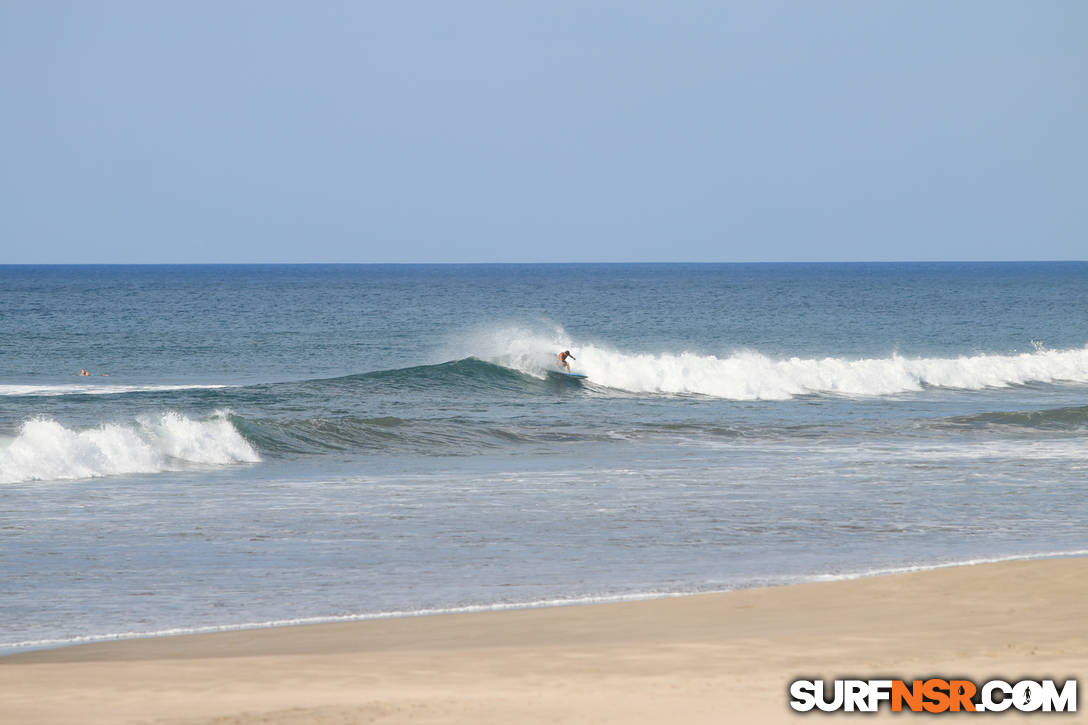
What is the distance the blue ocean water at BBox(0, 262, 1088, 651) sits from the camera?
11.1 m

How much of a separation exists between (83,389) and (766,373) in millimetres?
19057

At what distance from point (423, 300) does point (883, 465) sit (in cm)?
8034

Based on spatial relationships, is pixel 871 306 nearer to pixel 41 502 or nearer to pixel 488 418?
→ pixel 488 418

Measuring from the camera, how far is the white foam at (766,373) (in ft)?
114

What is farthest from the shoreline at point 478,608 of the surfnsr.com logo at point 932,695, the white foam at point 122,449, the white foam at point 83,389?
the white foam at point 83,389

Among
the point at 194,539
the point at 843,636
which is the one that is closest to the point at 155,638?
the point at 194,539

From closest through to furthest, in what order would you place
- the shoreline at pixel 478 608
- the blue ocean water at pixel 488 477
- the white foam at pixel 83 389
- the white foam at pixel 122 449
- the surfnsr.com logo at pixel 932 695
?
1. the surfnsr.com logo at pixel 932 695
2. the shoreline at pixel 478 608
3. the blue ocean water at pixel 488 477
4. the white foam at pixel 122 449
5. the white foam at pixel 83 389

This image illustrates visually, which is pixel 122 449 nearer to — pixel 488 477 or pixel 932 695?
pixel 488 477

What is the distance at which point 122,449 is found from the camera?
62.0ft

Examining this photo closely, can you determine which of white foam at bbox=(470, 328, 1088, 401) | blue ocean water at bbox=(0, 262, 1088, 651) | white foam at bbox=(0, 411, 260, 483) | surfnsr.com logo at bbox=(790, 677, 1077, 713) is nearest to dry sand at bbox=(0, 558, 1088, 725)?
surfnsr.com logo at bbox=(790, 677, 1077, 713)

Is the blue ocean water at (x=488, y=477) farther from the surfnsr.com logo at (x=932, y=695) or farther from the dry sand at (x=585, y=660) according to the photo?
the surfnsr.com logo at (x=932, y=695)

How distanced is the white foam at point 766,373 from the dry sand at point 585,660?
23228mm

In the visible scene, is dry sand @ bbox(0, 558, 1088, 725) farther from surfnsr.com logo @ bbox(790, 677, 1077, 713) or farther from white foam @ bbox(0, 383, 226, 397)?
white foam @ bbox(0, 383, 226, 397)

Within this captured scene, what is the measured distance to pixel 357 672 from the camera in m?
7.85
